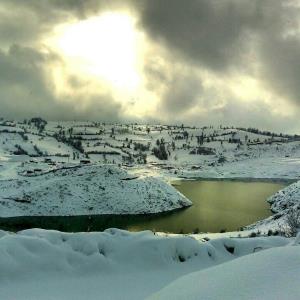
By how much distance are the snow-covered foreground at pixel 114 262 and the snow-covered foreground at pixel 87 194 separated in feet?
226

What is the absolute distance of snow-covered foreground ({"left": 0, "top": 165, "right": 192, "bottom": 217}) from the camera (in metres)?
86.0

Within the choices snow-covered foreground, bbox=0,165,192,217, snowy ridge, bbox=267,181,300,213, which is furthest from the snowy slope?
snow-covered foreground, bbox=0,165,192,217

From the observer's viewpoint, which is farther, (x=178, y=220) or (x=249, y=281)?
(x=178, y=220)

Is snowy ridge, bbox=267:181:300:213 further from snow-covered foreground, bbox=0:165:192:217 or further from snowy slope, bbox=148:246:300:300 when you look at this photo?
snowy slope, bbox=148:246:300:300

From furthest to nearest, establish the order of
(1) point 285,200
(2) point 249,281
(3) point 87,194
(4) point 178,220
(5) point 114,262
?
(3) point 87,194, (1) point 285,200, (4) point 178,220, (5) point 114,262, (2) point 249,281

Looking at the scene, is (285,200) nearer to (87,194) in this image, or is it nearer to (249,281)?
(87,194)

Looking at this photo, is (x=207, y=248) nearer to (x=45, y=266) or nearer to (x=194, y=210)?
(x=45, y=266)

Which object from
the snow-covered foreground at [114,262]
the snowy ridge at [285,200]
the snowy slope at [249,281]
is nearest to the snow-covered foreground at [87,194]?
the snowy ridge at [285,200]

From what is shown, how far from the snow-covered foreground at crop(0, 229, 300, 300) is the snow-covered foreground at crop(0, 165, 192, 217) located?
6883cm

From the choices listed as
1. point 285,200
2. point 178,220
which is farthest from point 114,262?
point 285,200

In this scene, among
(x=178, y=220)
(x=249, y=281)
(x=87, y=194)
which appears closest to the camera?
(x=249, y=281)

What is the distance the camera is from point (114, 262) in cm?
1609

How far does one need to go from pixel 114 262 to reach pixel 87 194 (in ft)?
252

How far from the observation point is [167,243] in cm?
1720
